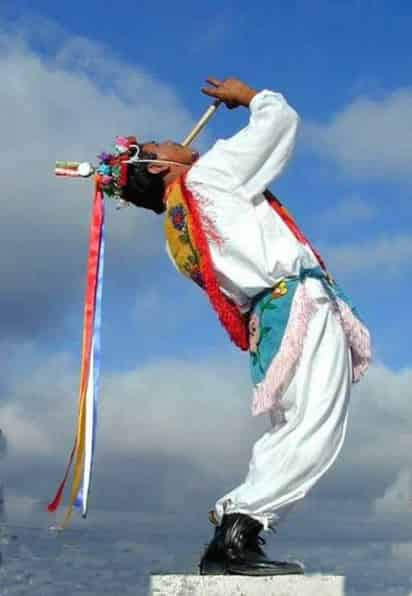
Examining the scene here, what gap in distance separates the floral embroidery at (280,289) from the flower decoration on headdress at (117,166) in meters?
0.88

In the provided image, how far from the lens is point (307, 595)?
3.23 m

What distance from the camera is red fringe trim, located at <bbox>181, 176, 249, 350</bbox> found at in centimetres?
375

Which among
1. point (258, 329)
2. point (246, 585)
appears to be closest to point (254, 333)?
point (258, 329)

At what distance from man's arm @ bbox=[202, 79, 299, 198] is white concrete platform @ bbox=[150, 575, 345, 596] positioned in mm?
1409

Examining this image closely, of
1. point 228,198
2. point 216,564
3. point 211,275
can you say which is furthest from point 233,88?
point 216,564

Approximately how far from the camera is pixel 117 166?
415cm

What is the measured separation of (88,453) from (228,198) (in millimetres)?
1133

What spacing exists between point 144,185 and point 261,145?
0.58 metres

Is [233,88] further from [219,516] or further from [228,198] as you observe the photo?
[219,516]

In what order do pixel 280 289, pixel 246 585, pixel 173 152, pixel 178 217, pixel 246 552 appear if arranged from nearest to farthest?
pixel 246 585 → pixel 246 552 → pixel 280 289 → pixel 178 217 → pixel 173 152

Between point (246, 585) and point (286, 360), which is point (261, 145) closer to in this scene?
point (286, 360)

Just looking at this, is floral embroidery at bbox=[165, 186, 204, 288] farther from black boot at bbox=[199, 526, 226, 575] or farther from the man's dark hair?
black boot at bbox=[199, 526, 226, 575]

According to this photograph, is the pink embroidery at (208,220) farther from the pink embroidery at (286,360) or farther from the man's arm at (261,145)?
the pink embroidery at (286,360)

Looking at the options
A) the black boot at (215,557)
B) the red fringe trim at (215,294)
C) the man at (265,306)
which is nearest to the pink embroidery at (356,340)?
the man at (265,306)
